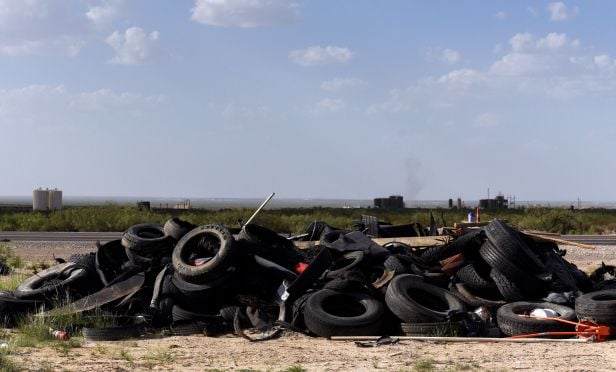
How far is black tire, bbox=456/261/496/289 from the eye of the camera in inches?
494

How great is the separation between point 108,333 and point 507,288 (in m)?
5.80

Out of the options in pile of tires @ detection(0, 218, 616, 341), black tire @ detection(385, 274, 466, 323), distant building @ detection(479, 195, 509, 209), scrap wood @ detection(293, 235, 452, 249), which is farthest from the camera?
distant building @ detection(479, 195, 509, 209)

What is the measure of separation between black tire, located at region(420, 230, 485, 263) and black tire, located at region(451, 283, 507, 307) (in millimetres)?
881

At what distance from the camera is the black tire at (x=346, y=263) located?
40.5ft

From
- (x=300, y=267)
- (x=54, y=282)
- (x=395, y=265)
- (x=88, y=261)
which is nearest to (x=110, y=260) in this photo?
(x=88, y=261)

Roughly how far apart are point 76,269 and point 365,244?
188 inches

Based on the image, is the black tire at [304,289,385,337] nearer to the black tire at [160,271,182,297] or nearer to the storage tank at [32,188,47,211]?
the black tire at [160,271,182,297]

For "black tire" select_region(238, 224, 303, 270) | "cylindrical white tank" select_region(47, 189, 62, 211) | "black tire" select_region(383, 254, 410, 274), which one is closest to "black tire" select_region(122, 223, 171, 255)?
"black tire" select_region(238, 224, 303, 270)

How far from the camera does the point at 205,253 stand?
1309 cm

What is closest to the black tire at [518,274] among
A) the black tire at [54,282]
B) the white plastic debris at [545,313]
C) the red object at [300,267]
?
the white plastic debris at [545,313]

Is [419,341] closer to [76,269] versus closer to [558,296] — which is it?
[558,296]

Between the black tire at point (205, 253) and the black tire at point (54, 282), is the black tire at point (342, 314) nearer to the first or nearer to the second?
the black tire at point (205, 253)

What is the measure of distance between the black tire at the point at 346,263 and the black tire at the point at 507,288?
→ 209 cm

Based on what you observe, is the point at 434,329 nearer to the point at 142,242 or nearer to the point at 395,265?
the point at 395,265
